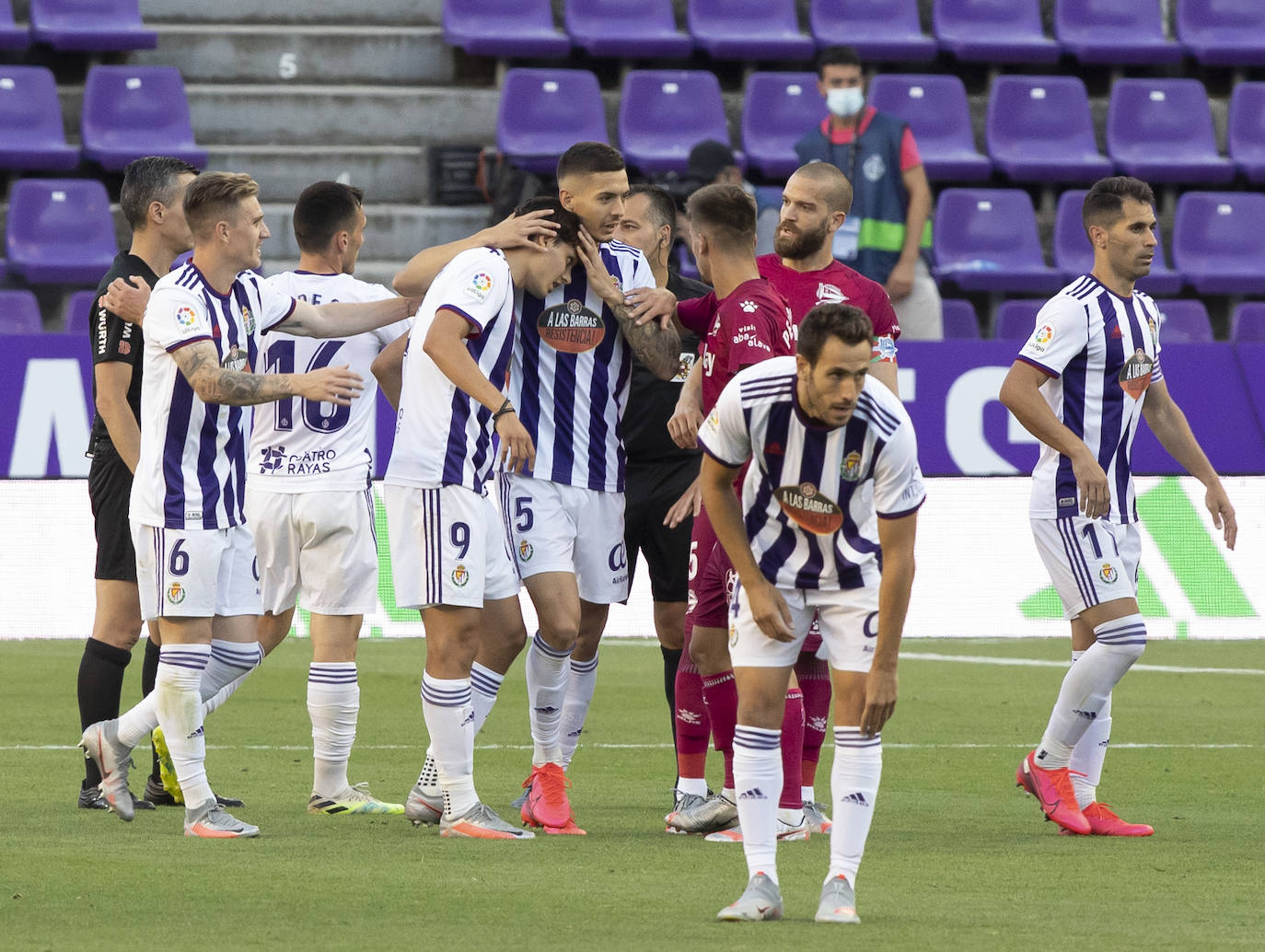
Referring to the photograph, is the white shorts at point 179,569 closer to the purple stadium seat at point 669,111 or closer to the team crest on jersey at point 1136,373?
the team crest on jersey at point 1136,373

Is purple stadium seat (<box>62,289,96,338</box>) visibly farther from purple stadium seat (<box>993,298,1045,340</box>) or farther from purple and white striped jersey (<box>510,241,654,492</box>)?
purple and white striped jersey (<box>510,241,654,492</box>)

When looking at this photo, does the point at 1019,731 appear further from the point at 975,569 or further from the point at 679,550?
the point at 975,569

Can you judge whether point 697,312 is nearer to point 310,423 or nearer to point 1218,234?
point 310,423

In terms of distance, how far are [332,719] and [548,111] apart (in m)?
Result: 9.72

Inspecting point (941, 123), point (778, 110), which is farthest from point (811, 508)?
point (941, 123)

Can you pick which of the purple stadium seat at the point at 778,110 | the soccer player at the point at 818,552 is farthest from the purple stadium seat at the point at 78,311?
the soccer player at the point at 818,552

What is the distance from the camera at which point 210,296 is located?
607 centimetres

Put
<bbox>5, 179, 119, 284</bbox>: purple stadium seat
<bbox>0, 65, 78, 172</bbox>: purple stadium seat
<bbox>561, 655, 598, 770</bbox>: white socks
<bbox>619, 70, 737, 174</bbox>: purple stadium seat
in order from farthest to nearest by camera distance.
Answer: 1. <bbox>619, 70, 737, 174</bbox>: purple stadium seat
2. <bbox>0, 65, 78, 172</bbox>: purple stadium seat
3. <bbox>5, 179, 119, 284</bbox>: purple stadium seat
4. <bbox>561, 655, 598, 770</bbox>: white socks

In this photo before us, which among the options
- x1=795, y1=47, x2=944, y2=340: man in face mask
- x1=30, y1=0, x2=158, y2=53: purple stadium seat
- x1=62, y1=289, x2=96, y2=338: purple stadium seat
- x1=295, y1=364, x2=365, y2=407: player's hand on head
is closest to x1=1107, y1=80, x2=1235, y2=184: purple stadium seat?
x1=795, y1=47, x2=944, y2=340: man in face mask

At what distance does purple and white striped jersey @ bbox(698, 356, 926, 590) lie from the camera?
16.0 ft

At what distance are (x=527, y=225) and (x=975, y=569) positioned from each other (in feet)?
20.4

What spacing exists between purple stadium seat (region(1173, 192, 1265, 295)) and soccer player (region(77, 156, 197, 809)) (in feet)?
35.4

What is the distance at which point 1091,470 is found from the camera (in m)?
6.48

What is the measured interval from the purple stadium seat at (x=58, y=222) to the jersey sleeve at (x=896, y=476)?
10454mm
